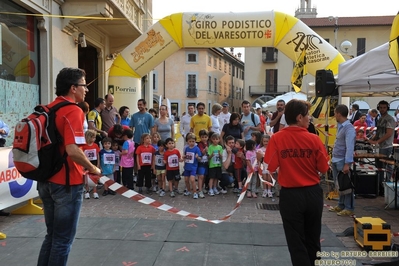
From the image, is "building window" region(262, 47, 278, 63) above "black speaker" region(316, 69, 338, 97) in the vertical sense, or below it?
above

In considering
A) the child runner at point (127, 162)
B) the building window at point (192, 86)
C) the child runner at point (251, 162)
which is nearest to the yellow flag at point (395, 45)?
the child runner at point (251, 162)

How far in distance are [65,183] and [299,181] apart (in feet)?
6.58

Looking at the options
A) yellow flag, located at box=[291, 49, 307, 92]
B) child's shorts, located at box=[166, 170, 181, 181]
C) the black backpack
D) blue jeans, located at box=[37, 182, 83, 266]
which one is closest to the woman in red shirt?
blue jeans, located at box=[37, 182, 83, 266]

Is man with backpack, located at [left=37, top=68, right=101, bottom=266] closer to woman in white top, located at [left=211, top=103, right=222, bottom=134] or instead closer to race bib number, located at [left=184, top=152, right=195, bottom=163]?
race bib number, located at [left=184, top=152, right=195, bottom=163]

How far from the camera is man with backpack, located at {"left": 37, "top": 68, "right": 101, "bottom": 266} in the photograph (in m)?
3.30

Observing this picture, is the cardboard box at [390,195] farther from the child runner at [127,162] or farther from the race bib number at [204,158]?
the child runner at [127,162]

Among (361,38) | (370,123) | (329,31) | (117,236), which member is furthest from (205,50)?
(117,236)

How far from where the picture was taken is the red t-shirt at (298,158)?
12.2 feet

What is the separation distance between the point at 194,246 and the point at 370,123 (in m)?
12.3

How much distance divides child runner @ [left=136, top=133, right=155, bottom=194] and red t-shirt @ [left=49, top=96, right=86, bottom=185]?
518cm

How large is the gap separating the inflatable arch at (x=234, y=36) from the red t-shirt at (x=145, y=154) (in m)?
3.36

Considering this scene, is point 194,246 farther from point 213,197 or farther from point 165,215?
point 213,197

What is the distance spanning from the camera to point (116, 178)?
917 centimetres

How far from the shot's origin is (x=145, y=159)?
8641 millimetres
